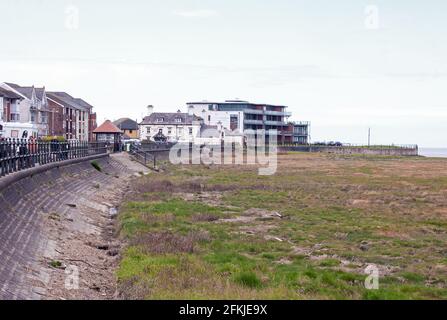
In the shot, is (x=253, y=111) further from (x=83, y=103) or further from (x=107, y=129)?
(x=107, y=129)

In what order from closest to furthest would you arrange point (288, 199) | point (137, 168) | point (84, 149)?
1. point (288, 199)
2. point (84, 149)
3. point (137, 168)

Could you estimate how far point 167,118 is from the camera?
6181 inches

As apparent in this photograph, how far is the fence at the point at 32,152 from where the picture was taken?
25.2 meters

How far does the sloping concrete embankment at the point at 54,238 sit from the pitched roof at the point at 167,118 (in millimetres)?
121219

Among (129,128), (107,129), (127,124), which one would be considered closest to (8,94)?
(107,129)

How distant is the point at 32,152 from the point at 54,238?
45.1 ft

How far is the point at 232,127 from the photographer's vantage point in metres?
168

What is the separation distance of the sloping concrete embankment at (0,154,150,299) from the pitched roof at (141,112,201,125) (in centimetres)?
12122

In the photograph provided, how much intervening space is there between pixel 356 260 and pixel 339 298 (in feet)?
16.3

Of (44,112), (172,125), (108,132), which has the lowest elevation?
(108,132)

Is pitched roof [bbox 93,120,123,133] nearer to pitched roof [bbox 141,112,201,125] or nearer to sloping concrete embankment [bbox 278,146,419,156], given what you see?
pitched roof [bbox 141,112,201,125]

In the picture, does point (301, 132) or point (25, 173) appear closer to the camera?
point (25, 173)

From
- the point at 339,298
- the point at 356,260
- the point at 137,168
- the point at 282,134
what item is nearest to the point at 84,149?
the point at 137,168
